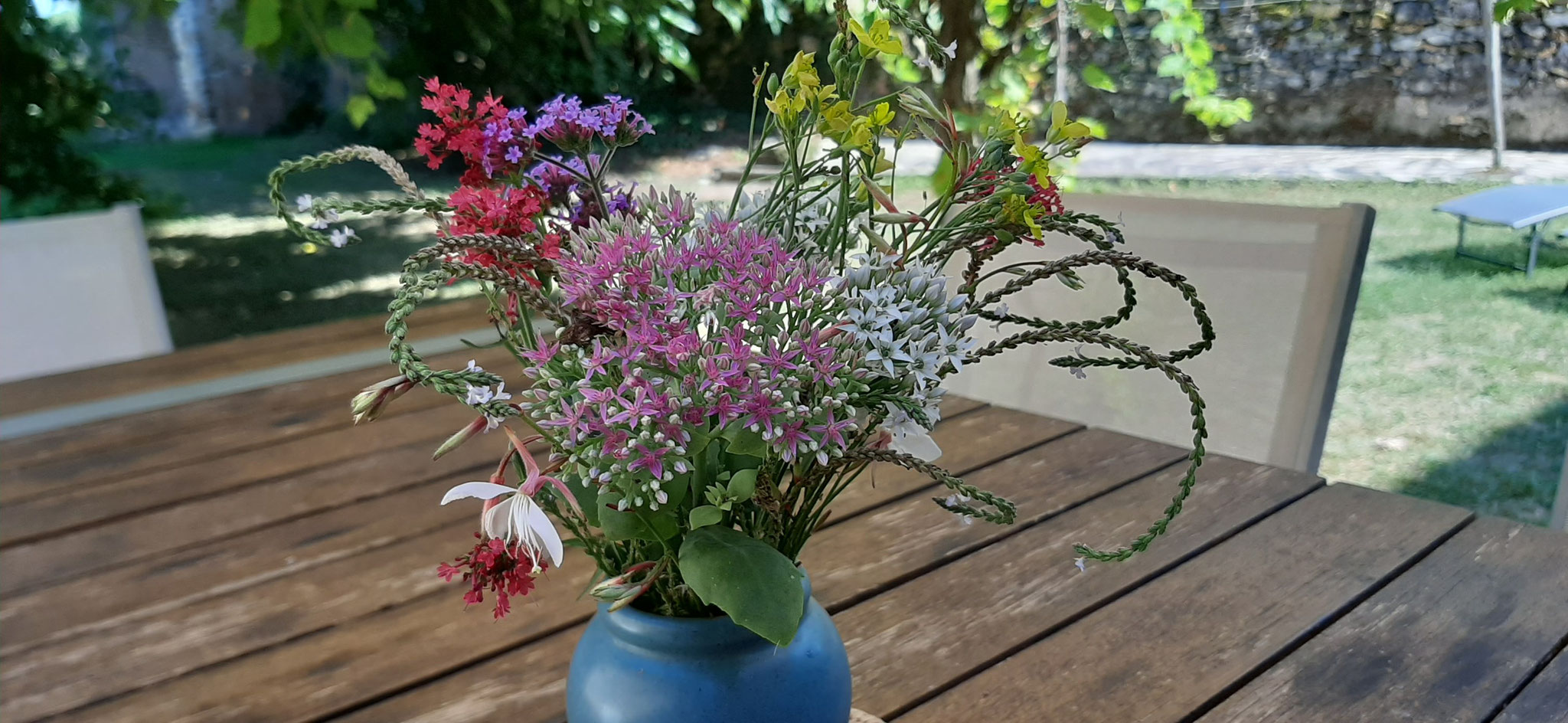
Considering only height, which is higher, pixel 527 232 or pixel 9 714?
pixel 527 232

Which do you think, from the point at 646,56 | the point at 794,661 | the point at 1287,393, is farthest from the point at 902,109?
the point at 646,56

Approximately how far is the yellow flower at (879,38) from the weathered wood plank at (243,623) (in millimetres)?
536

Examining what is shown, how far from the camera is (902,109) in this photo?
476 mm

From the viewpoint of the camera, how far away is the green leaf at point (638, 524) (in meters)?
0.48

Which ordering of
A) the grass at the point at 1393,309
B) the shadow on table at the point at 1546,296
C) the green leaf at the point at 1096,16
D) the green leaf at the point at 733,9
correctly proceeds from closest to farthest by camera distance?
the green leaf at the point at 1096,16, the grass at the point at 1393,309, the shadow on table at the point at 1546,296, the green leaf at the point at 733,9

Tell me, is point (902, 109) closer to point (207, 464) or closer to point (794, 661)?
point (794, 661)

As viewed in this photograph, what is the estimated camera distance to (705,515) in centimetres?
47

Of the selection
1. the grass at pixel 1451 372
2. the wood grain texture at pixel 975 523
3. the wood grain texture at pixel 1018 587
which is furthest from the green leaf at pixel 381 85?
the grass at pixel 1451 372

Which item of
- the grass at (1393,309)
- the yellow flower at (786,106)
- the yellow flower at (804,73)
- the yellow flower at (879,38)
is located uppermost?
the yellow flower at (879,38)

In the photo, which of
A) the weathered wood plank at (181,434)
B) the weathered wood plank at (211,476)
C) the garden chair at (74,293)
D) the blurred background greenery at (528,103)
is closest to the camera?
the weathered wood plank at (211,476)

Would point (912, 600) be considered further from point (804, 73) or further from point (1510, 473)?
point (1510, 473)

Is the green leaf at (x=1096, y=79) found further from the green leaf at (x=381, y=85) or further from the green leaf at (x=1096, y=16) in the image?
the green leaf at (x=381, y=85)

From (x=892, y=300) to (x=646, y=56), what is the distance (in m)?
2.86

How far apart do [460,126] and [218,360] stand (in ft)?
4.30
